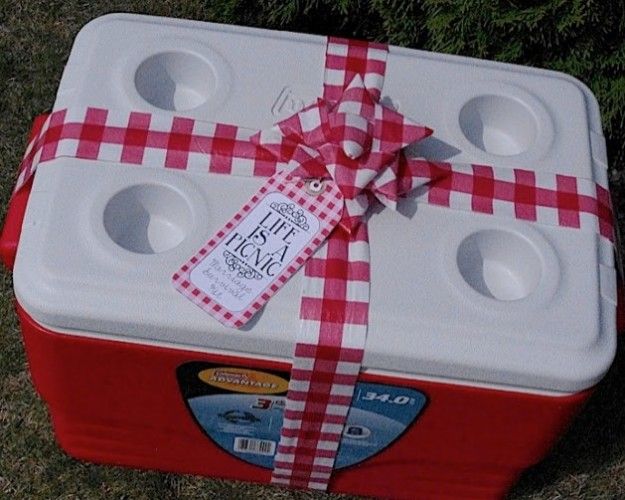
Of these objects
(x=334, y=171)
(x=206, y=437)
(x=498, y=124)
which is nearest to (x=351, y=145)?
(x=334, y=171)

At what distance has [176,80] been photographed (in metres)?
1.25

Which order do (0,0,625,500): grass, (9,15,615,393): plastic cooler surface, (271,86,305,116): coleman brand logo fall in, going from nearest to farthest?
(9,15,615,393): plastic cooler surface < (271,86,305,116): coleman brand logo < (0,0,625,500): grass

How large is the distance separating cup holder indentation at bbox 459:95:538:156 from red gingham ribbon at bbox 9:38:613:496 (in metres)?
0.09

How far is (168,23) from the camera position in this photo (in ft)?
4.12

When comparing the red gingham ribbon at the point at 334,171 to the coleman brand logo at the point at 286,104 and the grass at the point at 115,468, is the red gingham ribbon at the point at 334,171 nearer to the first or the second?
the coleman brand logo at the point at 286,104

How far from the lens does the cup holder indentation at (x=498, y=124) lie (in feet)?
4.02

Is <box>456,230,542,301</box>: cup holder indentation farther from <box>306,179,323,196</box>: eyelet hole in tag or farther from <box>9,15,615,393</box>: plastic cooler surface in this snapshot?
<box>306,179,323,196</box>: eyelet hole in tag

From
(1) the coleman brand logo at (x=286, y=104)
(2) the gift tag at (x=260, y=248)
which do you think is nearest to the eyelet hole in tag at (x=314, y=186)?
(2) the gift tag at (x=260, y=248)

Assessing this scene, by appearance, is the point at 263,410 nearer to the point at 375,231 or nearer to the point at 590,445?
the point at 375,231

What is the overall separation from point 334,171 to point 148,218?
22 centimetres

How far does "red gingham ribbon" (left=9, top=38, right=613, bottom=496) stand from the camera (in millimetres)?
1073

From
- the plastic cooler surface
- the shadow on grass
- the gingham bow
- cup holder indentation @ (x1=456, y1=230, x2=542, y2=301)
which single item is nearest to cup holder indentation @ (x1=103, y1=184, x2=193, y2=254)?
the plastic cooler surface

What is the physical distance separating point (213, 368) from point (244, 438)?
168 mm

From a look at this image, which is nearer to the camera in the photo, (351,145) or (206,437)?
(351,145)
